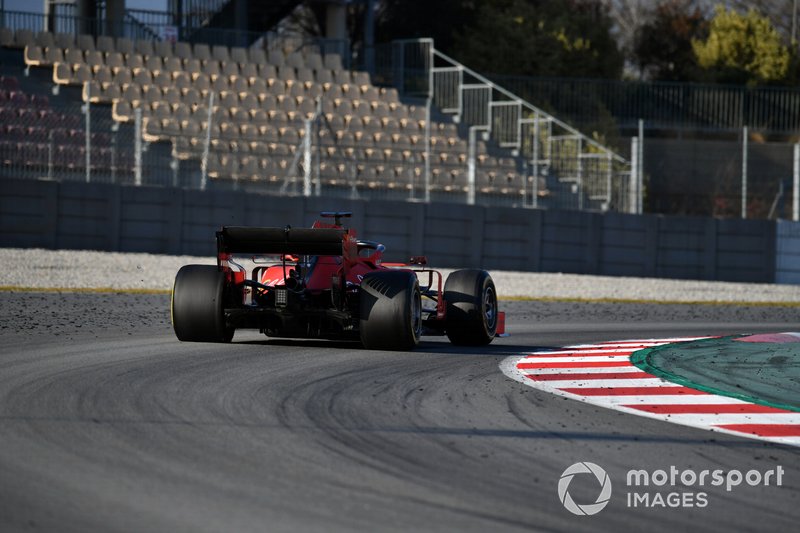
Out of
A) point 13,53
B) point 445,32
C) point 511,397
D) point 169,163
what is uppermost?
point 445,32

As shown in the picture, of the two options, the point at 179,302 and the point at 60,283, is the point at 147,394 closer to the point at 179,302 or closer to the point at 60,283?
the point at 179,302

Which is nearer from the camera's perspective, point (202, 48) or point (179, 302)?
point (179, 302)

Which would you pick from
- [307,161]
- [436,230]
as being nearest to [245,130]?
[307,161]

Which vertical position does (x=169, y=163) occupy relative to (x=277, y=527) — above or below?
above

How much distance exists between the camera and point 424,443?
5727 mm

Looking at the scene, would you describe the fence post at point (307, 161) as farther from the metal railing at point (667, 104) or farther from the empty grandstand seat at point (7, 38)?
the metal railing at point (667, 104)

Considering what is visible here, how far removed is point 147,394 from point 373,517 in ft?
9.60

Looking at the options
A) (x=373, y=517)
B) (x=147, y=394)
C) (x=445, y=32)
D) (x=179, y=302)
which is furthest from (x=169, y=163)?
(x=445, y=32)

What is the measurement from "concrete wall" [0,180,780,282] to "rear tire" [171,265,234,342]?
418 inches

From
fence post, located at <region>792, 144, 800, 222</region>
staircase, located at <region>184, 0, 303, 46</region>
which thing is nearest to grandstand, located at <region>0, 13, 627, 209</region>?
staircase, located at <region>184, 0, 303, 46</region>
